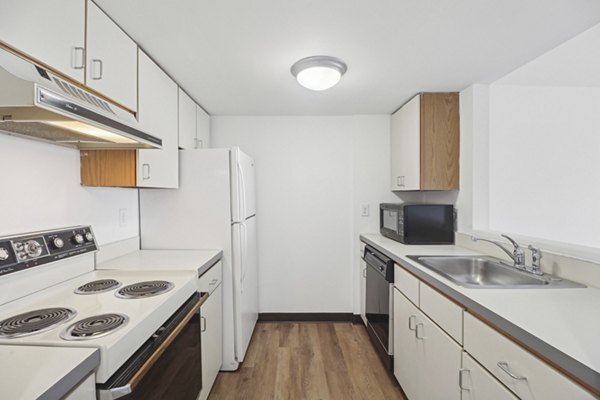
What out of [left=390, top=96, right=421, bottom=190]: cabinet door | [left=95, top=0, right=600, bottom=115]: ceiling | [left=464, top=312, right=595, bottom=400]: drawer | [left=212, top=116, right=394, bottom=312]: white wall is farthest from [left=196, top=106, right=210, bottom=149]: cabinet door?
[left=464, top=312, right=595, bottom=400]: drawer

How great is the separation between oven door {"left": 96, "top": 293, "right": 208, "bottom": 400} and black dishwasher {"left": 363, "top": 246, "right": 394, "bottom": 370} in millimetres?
1271

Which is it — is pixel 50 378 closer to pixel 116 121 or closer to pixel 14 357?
pixel 14 357

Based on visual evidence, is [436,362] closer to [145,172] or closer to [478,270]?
[478,270]

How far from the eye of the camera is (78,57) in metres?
1.18

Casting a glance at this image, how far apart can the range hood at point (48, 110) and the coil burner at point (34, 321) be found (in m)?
0.67

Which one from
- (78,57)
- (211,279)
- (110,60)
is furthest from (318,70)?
(211,279)

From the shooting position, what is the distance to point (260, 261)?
304 centimetres

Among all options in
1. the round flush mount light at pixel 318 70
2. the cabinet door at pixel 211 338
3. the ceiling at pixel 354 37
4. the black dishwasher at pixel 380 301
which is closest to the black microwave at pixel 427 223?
the black dishwasher at pixel 380 301

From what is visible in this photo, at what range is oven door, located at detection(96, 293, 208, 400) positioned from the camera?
34.7 inches

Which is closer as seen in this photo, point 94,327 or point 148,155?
point 94,327

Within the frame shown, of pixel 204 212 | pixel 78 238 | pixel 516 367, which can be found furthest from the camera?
pixel 204 212

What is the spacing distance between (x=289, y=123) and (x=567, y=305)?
2.55 meters

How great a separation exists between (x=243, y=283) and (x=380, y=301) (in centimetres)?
109

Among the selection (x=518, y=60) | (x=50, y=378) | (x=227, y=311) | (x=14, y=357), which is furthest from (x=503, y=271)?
(x=14, y=357)
